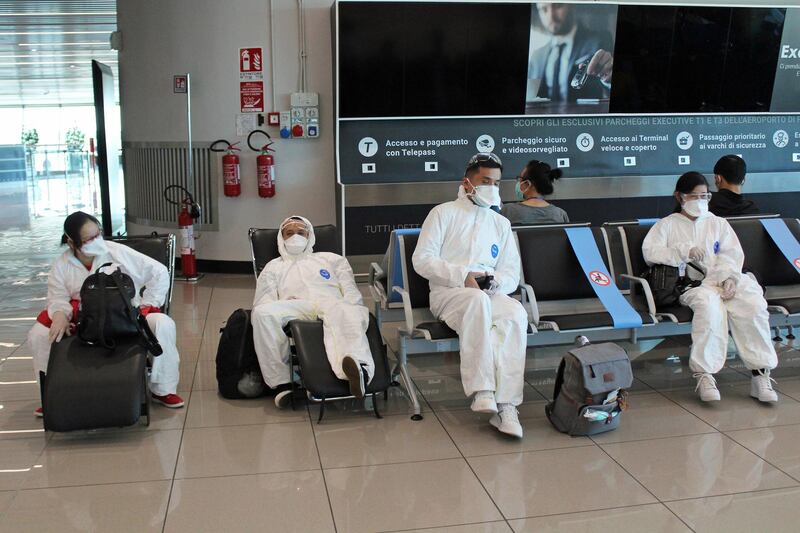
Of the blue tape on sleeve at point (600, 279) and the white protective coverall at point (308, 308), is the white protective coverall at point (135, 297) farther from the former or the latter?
the blue tape on sleeve at point (600, 279)

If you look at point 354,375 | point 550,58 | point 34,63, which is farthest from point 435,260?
point 34,63

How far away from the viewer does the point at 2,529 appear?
9.31ft

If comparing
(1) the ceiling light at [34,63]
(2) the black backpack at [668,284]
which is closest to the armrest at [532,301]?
(2) the black backpack at [668,284]

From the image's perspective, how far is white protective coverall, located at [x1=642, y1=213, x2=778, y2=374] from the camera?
4.23 metres

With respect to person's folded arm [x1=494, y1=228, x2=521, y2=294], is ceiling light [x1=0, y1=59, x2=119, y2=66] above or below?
above

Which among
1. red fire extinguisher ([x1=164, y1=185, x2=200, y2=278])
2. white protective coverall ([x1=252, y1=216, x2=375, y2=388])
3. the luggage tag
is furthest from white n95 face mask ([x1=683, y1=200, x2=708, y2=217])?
red fire extinguisher ([x1=164, y1=185, x2=200, y2=278])

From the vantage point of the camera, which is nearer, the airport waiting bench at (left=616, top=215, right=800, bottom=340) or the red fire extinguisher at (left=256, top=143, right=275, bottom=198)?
the airport waiting bench at (left=616, top=215, right=800, bottom=340)

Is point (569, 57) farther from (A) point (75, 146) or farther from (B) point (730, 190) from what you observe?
(A) point (75, 146)

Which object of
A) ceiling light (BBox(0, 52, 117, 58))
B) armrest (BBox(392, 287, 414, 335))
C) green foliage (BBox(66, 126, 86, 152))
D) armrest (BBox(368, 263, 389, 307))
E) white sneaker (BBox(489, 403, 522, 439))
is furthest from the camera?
green foliage (BBox(66, 126, 86, 152))

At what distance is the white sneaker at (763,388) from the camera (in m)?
4.15

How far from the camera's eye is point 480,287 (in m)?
4.13

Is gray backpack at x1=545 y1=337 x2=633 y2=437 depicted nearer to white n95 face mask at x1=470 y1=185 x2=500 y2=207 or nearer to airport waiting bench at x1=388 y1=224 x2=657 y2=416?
airport waiting bench at x1=388 y1=224 x2=657 y2=416

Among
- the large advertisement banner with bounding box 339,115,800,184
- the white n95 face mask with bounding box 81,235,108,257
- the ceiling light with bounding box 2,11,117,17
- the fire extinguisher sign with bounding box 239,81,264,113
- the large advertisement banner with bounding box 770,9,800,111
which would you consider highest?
the ceiling light with bounding box 2,11,117,17

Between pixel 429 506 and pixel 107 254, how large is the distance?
2155 millimetres
